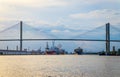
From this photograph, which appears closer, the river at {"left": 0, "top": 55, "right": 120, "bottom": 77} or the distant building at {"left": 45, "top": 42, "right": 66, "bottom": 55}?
the river at {"left": 0, "top": 55, "right": 120, "bottom": 77}

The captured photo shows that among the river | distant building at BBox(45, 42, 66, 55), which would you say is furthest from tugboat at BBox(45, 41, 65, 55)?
the river

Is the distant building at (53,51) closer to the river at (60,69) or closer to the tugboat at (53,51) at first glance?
the tugboat at (53,51)

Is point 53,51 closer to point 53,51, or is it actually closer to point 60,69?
point 53,51

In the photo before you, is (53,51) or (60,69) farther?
(53,51)

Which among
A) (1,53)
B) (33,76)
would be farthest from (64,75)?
(1,53)

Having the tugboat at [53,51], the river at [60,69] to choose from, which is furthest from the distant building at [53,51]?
the river at [60,69]

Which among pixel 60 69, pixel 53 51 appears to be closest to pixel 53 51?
pixel 53 51

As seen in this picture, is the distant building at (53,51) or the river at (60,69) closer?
the river at (60,69)

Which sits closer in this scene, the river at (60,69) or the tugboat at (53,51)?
the river at (60,69)

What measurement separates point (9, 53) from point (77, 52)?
31.2 meters

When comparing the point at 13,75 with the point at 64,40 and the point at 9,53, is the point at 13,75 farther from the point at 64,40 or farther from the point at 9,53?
the point at 9,53

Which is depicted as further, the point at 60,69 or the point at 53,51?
the point at 53,51

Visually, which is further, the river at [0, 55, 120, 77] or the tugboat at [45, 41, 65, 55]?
the tugboat at [45, 41, 65, 55]

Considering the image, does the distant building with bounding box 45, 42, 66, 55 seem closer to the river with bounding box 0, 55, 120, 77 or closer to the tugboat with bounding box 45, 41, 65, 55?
the tugboat with bounding box 45, 41, 65, 55
